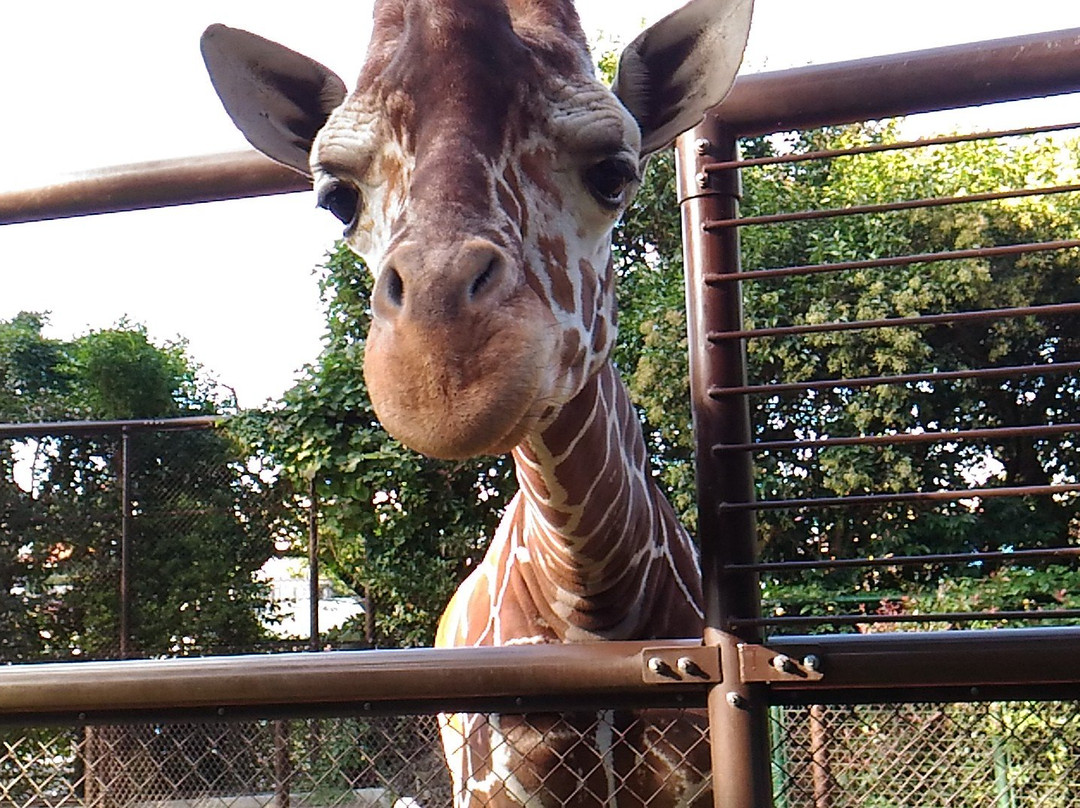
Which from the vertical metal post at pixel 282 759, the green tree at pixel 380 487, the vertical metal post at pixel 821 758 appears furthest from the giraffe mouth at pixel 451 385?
the green tree at pixel 380 487

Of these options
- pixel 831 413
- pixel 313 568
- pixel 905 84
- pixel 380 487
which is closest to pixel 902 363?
pixel 831 413

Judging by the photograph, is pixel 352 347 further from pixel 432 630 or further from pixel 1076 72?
pixel 1076 72

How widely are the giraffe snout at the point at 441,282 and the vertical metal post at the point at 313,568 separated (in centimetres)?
645

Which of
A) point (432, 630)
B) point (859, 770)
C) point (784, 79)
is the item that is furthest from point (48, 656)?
point (784, 79)

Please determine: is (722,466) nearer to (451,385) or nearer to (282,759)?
(451,385)

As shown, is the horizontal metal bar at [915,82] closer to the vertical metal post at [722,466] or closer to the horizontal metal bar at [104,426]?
the vertical metal post at [722,466]

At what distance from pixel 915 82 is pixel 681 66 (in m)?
0.41

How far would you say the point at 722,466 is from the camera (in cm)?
141

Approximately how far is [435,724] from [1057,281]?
7.60 m

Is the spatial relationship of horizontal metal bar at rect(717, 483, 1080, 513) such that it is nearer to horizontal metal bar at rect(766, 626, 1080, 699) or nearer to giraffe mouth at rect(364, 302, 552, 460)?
horizontal metal bar at rect(766, 626, 1080, 699)

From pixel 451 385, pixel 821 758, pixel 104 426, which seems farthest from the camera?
pixel 104 426

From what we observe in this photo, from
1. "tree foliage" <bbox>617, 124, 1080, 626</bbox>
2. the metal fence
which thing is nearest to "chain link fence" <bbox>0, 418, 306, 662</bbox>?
"tree foliage" <bbox>617, 124, 1080, 626</bbox>

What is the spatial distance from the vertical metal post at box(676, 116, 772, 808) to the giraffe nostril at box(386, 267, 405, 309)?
1.37ft

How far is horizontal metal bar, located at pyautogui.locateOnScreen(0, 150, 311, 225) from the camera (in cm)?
177
